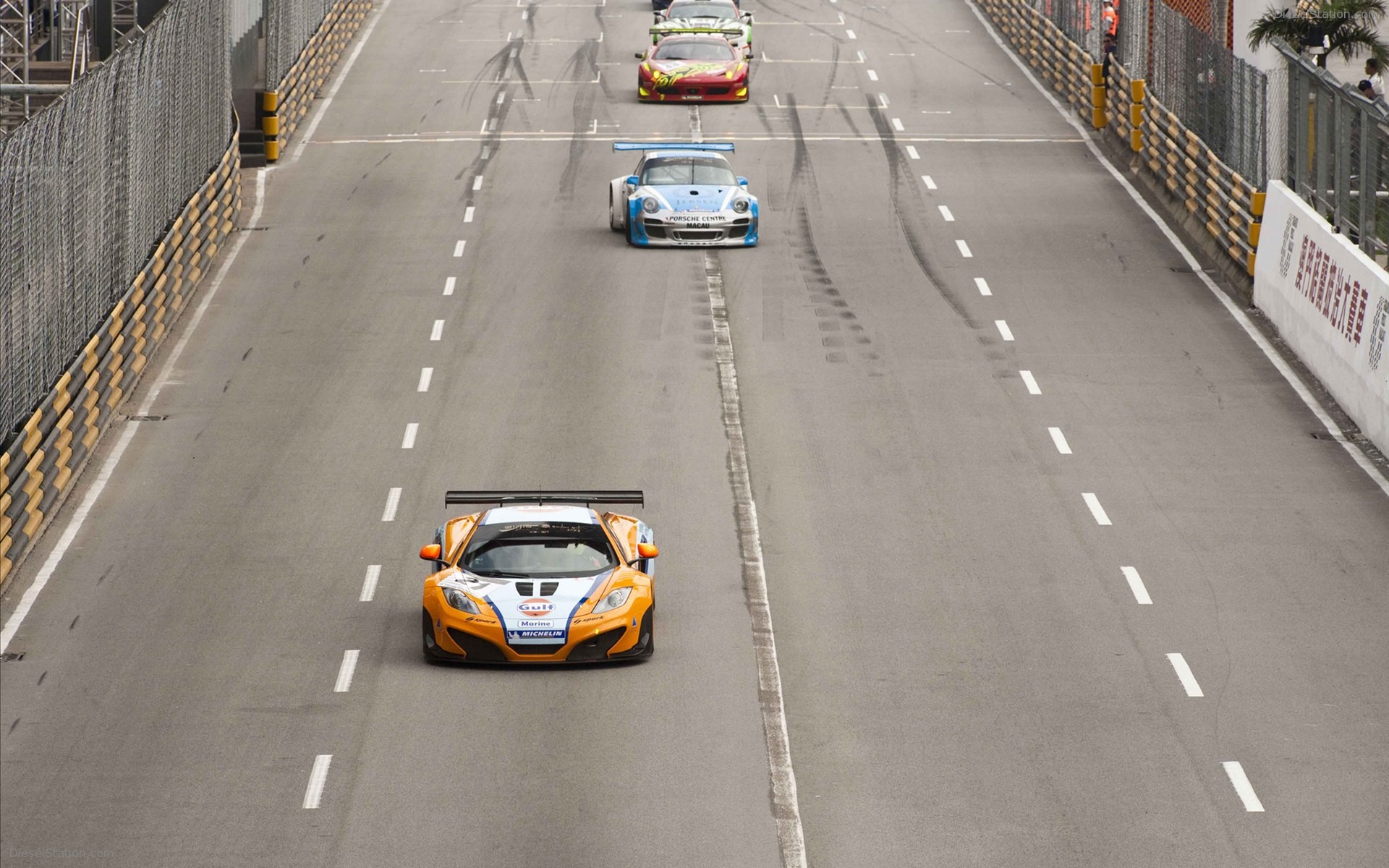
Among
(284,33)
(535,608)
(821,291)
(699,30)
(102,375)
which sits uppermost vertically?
(284,33)

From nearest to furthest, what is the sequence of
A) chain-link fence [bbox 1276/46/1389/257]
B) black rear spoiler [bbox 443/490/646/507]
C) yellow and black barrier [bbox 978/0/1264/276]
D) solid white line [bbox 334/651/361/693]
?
solid white line [bbox 334/651/361/693] < black rear spoiler [bbox 443/490/646/507] < chain-link fence [bbox 1276/46/1389/257] < yellow and black barrier [bbox 978/0/1264/276]

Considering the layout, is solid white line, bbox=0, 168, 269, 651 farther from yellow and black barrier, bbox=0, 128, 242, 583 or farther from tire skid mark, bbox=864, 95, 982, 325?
tire skid mark, bbox=864, 95, 982, 325

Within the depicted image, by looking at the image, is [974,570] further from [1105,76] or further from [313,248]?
[1105,76]

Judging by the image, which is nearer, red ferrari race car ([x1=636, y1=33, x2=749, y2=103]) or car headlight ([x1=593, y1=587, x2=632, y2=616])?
car headlight ([x1=593, y1=587, x2=632, y2=616])

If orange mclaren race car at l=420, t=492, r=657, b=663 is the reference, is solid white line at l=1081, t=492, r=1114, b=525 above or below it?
below

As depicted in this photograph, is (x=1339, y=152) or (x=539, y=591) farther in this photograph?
(x=1339, y=152)

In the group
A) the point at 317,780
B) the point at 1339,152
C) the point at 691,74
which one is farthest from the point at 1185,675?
the point at 691,74

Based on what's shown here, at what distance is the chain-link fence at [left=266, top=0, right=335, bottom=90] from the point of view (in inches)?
1590

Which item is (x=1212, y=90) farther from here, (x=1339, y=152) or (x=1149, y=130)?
(x=1339, y=152)

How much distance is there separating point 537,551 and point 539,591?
676 millimetres

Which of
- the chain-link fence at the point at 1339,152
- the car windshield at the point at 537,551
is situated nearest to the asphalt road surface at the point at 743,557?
the car windshield at the point at 537,551

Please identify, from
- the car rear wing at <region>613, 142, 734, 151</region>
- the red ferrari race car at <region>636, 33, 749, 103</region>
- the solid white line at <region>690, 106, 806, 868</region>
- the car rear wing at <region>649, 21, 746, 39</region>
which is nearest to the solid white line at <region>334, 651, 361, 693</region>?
the solid white line at <region>690, 106, 806, 868</region>

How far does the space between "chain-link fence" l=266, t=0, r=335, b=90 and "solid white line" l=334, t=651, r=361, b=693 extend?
24.0 meters

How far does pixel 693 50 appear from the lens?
1823 inches
